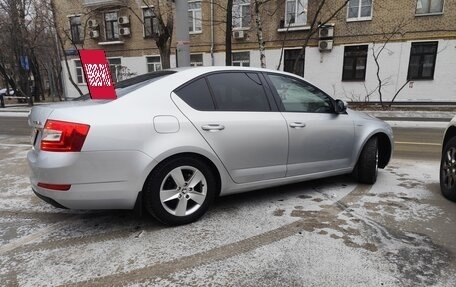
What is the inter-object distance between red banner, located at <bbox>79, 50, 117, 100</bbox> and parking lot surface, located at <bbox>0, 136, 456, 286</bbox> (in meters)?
1.28

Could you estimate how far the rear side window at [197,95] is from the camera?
3.32m

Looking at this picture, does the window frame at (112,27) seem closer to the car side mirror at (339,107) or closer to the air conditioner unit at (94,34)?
the air conditioner unit at (94,34)

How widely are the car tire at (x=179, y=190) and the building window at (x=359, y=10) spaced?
1882 centimetres

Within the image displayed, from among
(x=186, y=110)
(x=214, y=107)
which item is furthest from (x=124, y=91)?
(x=214, y=107)

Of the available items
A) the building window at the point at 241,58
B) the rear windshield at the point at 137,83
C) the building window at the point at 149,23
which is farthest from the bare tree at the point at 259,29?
the rear windshield at the point at 137,83

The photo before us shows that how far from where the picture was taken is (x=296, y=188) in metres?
4.50

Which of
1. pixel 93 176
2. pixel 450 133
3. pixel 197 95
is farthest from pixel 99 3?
pixel 450 133

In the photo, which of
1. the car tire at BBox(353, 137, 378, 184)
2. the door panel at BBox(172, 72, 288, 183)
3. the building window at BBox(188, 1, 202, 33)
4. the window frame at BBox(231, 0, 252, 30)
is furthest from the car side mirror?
the building window at BBox(188, 1, 202, 33)

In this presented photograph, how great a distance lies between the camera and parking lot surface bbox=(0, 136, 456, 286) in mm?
2523

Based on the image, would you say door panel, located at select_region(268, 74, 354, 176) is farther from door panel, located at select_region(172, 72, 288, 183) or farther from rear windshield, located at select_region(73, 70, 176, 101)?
rear windshield, located at select_region(73, 70, 176, 101)

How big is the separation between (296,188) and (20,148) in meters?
6.44

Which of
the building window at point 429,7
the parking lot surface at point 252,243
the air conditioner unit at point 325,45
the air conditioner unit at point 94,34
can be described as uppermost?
the building window at point 429,7

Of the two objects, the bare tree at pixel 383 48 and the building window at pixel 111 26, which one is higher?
the building window at pixel 111 26

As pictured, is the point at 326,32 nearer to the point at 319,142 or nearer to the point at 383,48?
the point at 383,48
